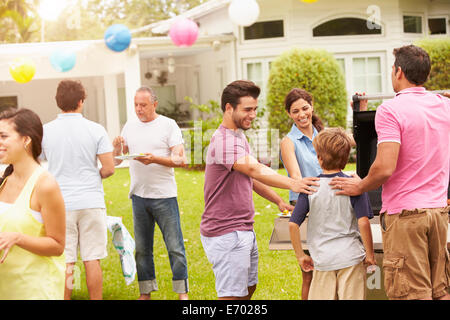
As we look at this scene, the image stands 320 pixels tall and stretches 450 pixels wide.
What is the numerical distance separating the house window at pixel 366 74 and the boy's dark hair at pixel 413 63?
47.5 ft

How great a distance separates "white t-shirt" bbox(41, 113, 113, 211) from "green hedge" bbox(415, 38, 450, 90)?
13110 millimetres

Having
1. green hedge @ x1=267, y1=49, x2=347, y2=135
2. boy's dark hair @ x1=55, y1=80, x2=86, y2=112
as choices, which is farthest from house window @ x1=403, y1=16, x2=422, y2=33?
boy's dark hair @ x1=55, y1=80, x2=86, y2=112

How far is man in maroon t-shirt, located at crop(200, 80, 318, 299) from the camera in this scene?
11.6 feet

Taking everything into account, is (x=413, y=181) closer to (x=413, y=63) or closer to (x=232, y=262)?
(x=413, y=63)

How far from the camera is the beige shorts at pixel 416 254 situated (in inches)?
124

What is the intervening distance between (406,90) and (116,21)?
131ft

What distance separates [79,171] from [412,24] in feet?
49.6

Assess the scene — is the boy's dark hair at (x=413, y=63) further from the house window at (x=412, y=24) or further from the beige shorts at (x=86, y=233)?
the house window at (x=412, y=24)

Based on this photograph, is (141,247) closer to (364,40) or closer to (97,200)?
(97,200)

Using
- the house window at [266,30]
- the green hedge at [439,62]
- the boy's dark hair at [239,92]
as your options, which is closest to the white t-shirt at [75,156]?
the boy's dark hair at [239,92]

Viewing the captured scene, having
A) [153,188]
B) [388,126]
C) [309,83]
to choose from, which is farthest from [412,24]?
[388,126]

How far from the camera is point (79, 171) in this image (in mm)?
4699

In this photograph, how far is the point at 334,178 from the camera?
10.6 ft
